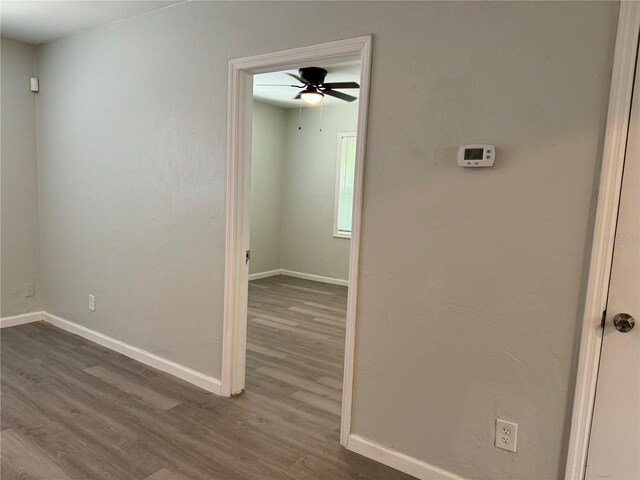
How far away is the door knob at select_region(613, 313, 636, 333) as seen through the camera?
1.58m

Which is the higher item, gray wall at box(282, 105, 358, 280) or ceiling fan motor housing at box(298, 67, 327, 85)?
ceiling fan motor housing at box(298, 67, 327, 85)

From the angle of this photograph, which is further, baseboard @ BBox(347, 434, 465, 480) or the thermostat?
baseboard @ BBox(347, 434, 465, 480)

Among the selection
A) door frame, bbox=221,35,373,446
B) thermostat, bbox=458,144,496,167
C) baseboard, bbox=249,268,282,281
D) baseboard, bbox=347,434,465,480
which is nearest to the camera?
thermostat, bbox=458,144,496,167

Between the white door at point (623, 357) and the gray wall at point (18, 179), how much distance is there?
4473mm

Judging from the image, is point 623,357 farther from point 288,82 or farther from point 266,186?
point 266,186

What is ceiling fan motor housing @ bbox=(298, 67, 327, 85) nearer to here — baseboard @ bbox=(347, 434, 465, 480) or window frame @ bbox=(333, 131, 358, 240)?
window frame @ bbox=(333, 131, 358, 240)

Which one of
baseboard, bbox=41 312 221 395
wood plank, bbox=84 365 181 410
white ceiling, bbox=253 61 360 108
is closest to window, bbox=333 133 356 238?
white ceiling, bbox=253 61 360 108

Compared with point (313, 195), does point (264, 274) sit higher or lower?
lower

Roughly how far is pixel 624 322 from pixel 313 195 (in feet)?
17.1

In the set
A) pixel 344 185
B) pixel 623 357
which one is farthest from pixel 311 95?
pixel 623 357

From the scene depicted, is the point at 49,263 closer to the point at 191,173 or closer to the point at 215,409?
the point at 191,173

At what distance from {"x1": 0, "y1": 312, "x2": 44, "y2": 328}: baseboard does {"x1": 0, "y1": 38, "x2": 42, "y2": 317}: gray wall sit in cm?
4

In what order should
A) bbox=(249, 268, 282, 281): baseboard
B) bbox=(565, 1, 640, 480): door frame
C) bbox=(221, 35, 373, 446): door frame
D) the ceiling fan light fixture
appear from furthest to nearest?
1. bbox=(249, 268, 282, 281): baseboard
2. the ceiling fan light fixture
3. bbox=(221, 35, 373, 446): door frame
4. bbox=(565, 1, 640, 480): door frame

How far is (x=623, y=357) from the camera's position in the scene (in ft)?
5.30
